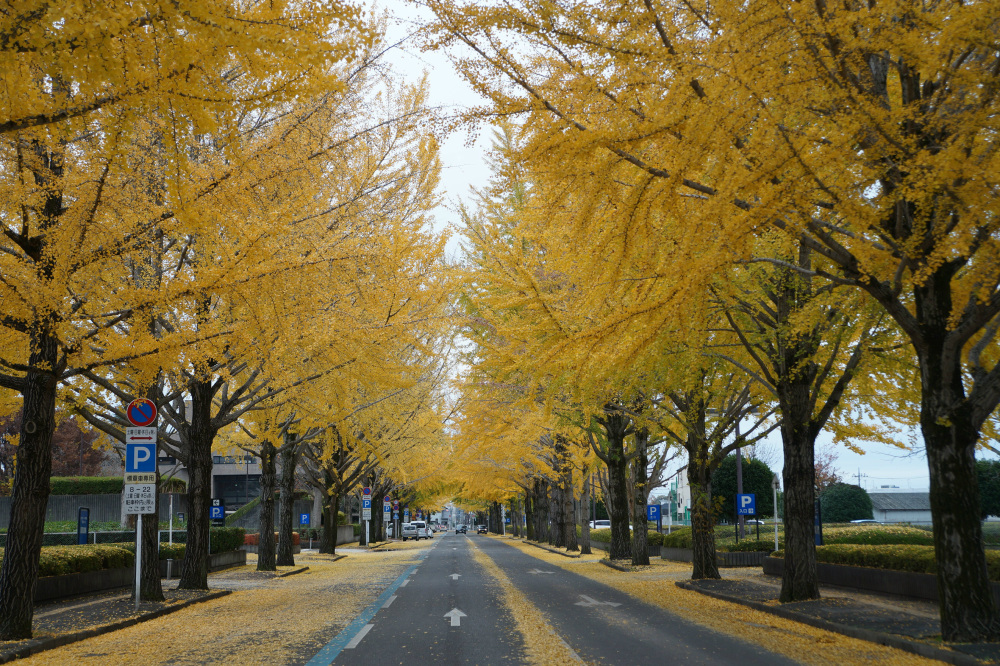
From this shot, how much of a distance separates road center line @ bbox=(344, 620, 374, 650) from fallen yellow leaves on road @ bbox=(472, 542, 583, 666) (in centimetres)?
199

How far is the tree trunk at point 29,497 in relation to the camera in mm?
9383

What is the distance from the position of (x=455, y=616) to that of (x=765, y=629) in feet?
14.6

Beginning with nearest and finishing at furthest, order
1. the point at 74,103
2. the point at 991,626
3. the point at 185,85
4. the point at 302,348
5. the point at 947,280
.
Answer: the point at 185,85 → the point at 74,103 → the point at 991,626 → the point at 947,280 → the point at 302,348

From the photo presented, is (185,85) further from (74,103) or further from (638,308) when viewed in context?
(638,308)

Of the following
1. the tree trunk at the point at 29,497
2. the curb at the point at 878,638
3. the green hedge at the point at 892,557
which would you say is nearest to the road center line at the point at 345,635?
the tree trunk at the point at 29,497

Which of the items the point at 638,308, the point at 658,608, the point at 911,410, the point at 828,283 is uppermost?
the point at 828,283

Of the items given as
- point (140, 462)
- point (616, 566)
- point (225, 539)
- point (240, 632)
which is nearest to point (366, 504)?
point (225, 539)

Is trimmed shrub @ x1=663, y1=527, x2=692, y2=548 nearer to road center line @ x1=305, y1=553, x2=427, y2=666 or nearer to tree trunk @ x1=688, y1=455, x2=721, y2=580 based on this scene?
tree trunk @ x1=688, y1=455, x2=721, y2=580

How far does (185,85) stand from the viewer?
5.80m

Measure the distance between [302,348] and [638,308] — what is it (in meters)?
6.19

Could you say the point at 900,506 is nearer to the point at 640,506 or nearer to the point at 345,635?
the point at 640,506

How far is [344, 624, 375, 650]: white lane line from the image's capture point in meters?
8.89

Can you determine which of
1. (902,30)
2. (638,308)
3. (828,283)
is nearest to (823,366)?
(828,283)

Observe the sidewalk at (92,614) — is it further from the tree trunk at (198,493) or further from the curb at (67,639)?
the tree trunk at (198,493)
